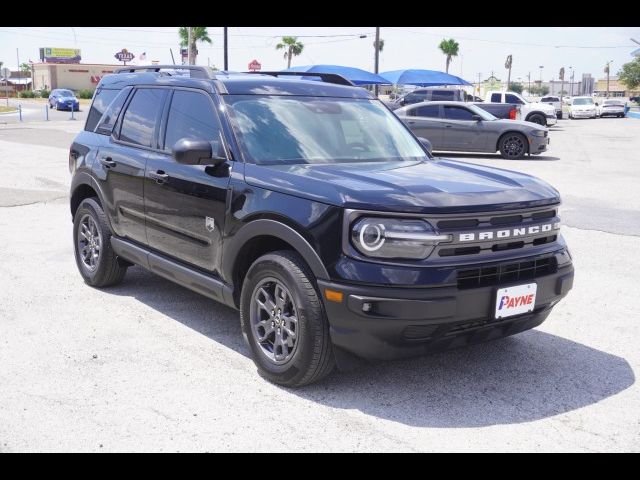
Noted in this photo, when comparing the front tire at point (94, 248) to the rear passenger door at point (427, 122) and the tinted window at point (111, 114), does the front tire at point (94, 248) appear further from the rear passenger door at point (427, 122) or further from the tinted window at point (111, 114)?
the rear passenger door at point (427, 122)

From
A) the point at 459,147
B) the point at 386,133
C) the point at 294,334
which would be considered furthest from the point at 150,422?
the point at 459,147

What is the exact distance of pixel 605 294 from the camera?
640 cm

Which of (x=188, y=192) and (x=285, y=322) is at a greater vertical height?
(x=188, y=192)

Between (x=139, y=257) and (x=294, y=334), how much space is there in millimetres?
1979

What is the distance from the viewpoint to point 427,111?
1973 centimetres

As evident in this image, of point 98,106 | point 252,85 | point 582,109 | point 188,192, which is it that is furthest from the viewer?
point 582,109

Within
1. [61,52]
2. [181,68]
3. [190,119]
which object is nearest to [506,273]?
[190,119]

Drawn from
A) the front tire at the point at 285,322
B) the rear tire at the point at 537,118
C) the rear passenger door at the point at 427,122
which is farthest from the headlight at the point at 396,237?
the rear tire at the point at 537,118

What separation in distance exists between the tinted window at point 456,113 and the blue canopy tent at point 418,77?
55.8 feet

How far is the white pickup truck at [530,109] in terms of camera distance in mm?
30016

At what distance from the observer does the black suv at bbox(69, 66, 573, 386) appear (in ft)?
12.6

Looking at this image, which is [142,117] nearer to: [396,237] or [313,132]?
[313,132]

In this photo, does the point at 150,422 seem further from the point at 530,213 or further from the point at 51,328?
the point at 530,213

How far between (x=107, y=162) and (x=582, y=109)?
45823 mm
